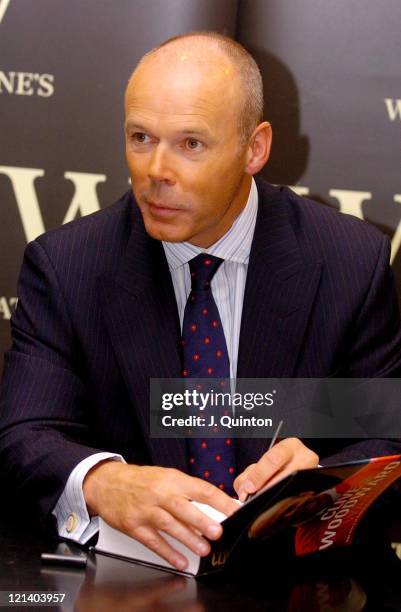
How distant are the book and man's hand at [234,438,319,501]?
12 centimetres

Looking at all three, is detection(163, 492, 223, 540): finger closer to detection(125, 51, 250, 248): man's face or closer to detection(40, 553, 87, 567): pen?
detection(40, 553, 87, 567): pen

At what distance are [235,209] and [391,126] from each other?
104 centimetres

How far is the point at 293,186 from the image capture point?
3.42m

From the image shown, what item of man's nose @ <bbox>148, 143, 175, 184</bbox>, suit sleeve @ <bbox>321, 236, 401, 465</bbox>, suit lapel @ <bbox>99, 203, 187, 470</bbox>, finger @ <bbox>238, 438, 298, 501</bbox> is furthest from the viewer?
suit sleeve @ <bbox>321, 236, 401, 465</bbox>

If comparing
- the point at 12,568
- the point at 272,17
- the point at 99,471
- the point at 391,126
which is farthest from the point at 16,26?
the point at 12,568

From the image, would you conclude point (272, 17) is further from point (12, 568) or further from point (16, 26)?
point (12, 568)

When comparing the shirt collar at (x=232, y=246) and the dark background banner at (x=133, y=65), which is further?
the dark background banner at (x=133, y=65)

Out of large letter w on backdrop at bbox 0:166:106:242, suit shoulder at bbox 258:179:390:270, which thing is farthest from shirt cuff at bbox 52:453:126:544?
large letter w on backdrop at bbox 0:166:106:242

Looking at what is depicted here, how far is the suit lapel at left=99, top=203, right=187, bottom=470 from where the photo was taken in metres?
2.29

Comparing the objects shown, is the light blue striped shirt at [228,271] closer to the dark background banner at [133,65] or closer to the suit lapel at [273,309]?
the suit lapel at [273,309]

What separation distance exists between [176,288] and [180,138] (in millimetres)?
372

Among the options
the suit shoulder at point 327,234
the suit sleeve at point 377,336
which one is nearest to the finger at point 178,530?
the suit sleeve at point 377,336

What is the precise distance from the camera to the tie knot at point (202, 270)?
2.41 m

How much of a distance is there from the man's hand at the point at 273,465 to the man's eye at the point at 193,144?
0.68 m
